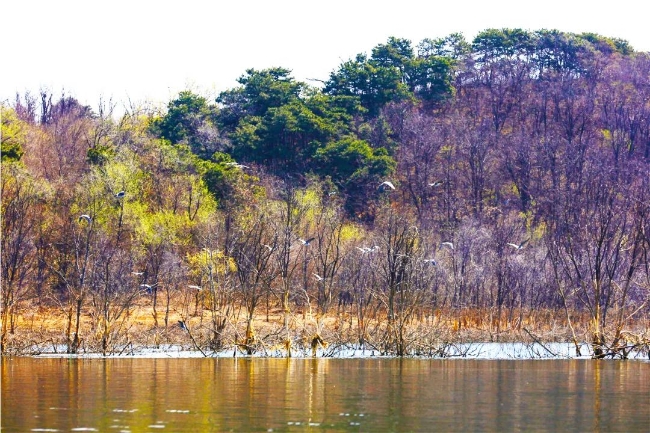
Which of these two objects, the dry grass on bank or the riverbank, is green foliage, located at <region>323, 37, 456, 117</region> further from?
the riverbank

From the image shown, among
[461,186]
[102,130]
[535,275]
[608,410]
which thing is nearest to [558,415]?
[608,410]

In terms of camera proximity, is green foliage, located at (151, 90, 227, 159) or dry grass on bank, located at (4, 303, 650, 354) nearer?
dry grass on bank, located at (4, 303, 650, 354)

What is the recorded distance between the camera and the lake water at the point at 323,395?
21.1 m

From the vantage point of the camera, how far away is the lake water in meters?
21.1

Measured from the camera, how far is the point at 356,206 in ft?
278

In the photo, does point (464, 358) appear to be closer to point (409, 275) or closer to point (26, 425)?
point (409, 275)

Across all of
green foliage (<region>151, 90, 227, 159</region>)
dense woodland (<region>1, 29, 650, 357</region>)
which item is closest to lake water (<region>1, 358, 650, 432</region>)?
dense woodland (<region>1, 29, 650, 357</region>)

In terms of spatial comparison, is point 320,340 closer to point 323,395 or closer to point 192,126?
point 323,395

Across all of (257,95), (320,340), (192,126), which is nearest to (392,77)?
(257,95)

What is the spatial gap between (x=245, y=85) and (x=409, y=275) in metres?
53.2

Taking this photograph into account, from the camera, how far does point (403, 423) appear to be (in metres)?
21.2

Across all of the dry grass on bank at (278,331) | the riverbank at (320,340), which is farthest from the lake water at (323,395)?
the dry grass on bank at (278,331)

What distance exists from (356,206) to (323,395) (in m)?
58.4

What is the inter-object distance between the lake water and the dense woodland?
Answer: 3.97m
